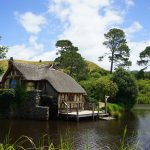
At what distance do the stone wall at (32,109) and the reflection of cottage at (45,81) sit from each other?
1622 mm

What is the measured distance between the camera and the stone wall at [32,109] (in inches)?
1794

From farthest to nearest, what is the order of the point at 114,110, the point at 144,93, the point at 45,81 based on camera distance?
the point at 144,93 < the point at 114,110 < the point at 45,81

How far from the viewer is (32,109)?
153ft

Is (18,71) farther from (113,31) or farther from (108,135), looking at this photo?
(113,31)

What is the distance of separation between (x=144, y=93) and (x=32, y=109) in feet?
169

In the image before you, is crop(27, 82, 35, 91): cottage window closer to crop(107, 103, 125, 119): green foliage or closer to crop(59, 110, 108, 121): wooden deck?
crop(59, 110, 108, 121): wooden deck

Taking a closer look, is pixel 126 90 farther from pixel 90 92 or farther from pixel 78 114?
pixel 78 114

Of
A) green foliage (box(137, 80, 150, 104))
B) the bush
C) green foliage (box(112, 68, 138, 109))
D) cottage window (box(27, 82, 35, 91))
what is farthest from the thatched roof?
green foliage (box(137, 80, 150, 104))

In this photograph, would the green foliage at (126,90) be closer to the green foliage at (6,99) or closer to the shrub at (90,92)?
the shrub at (90,92)

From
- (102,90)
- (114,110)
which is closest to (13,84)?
(114,110)

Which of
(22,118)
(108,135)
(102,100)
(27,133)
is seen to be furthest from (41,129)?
(102,100)

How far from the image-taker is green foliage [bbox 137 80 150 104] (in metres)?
85.0

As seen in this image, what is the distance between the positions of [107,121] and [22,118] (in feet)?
39.0

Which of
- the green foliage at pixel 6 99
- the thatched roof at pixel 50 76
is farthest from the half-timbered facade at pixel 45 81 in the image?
the green foliage at pixel 6 99
